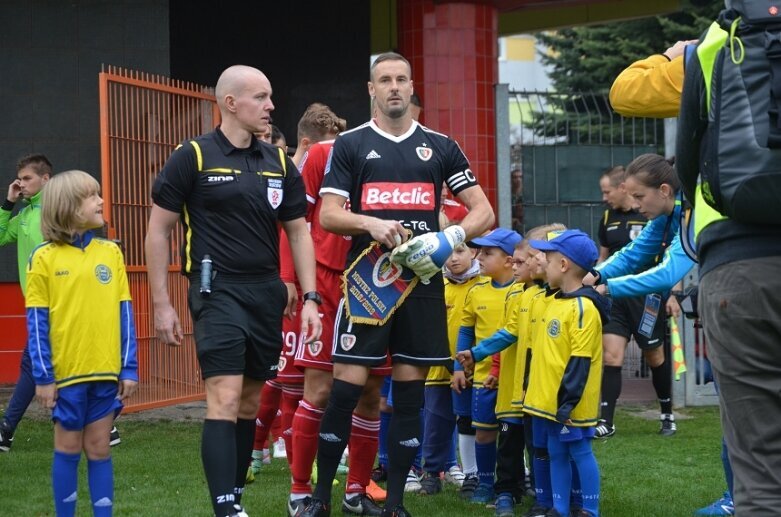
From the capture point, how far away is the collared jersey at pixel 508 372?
21.7 ft

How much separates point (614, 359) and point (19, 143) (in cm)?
591

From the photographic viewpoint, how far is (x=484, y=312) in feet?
23.3

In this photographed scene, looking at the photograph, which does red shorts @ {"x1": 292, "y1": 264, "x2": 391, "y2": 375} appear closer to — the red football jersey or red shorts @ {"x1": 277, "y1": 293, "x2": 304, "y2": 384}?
the red football jersey

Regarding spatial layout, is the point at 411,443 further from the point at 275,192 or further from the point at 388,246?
the point at 275,192

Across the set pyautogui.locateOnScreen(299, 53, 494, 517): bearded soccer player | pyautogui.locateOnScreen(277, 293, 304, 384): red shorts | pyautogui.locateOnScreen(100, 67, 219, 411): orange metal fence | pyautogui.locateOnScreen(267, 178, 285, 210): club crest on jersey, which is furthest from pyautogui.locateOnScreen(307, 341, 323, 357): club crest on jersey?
pyautogui.locateOnScreen(100, 67, 219, 411): orange metal fence

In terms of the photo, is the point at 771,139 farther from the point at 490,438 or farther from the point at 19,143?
the point at 19,143

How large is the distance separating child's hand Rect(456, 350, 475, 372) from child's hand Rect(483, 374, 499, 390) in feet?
0.52

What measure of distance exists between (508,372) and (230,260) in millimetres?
1942

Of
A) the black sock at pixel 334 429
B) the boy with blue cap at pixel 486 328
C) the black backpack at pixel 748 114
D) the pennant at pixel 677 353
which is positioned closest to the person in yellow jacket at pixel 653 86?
the black backpack at pixel 748 114

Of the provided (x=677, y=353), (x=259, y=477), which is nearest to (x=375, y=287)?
(x=259, y=477)

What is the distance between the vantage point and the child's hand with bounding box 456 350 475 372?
675cm

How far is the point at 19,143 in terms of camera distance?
458 inches

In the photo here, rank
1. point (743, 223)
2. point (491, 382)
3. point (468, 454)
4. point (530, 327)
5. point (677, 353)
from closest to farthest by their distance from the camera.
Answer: point (743, 223)
point (530, 327)
point (491, 382)
point (468, 454)
point (677, 353)

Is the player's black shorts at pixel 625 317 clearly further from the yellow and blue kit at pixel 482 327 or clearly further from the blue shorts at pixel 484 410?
the blue shorts at pixel 484 410
